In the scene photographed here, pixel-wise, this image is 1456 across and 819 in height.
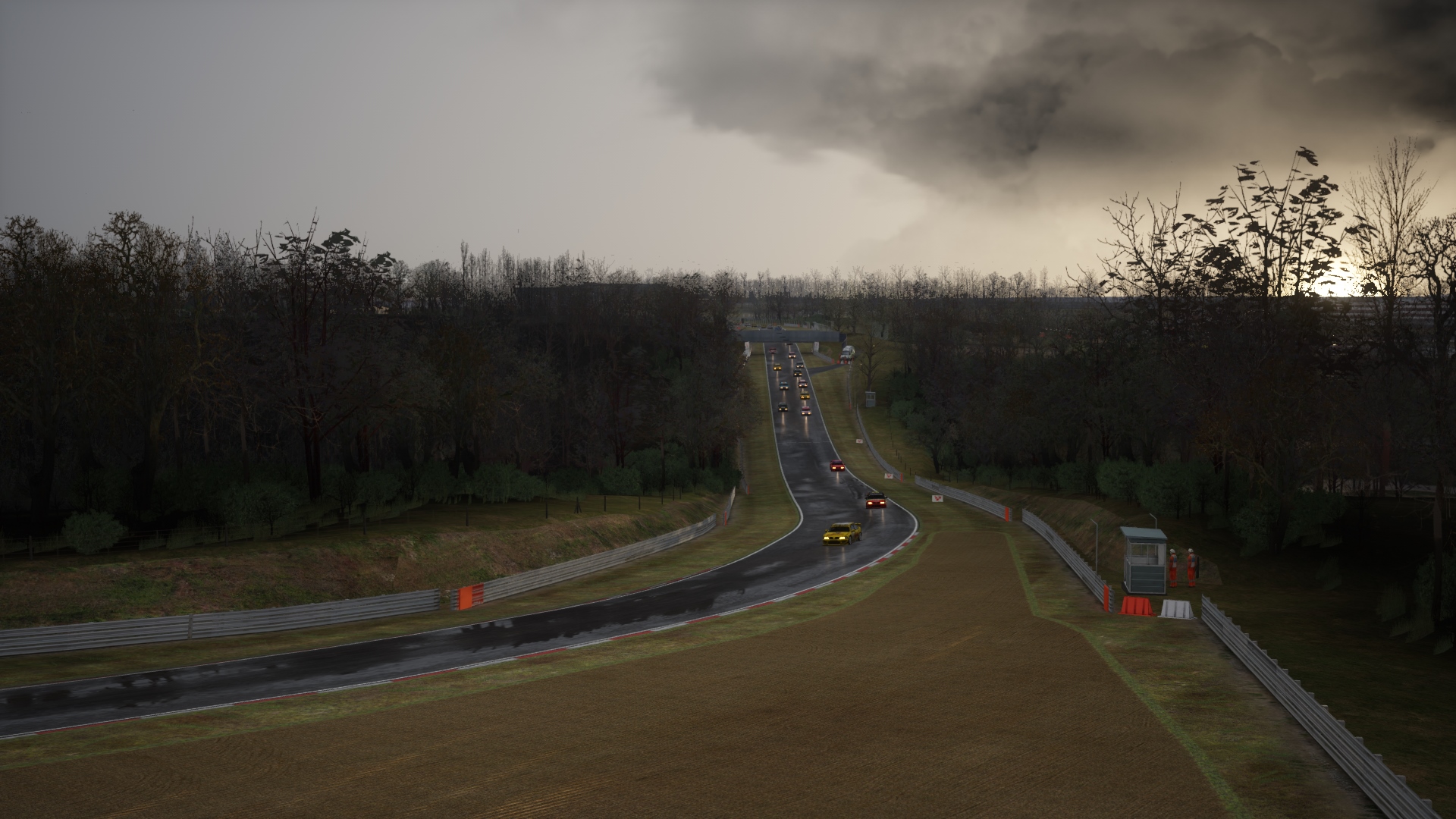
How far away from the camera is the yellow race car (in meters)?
59.9

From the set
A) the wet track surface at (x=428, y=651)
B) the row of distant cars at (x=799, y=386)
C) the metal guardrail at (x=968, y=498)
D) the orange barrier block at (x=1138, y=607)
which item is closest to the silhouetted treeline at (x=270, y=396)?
the wet track surface at (x=428, y=651)

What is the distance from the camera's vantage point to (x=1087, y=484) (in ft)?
241

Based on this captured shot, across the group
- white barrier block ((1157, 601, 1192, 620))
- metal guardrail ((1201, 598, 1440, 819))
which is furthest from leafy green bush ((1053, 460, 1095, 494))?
metal guardrail ((1201, 598, 1440, 819))

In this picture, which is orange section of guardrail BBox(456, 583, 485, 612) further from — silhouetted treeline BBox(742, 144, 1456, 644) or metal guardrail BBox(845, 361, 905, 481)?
metal guardrail BBox(845, 361, 905, 481)

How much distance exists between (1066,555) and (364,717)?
3898 centimetres

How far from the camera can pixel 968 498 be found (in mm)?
84938

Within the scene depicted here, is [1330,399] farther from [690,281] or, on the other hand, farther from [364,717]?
[690,281]

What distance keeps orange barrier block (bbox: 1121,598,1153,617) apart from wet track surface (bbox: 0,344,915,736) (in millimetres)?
14248

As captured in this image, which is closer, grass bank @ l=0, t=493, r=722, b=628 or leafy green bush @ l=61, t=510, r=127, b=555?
grass bank @ l=0, t=493, r=722, b=628

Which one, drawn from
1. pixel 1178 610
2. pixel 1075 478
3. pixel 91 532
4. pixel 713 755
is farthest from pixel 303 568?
pixel 1075 478

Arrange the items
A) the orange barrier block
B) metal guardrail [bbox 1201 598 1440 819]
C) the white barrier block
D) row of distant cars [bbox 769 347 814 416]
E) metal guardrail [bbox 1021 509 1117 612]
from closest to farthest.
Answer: metal guardrail [bbox 1201 598 1440 819], the white barrier block, the orange barrier block, metal guardrail [bbox 1021 509 1117 612], row of distant cars [bbox 769 347 814 416]

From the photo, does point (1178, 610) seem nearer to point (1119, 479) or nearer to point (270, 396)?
point (1119, 479)

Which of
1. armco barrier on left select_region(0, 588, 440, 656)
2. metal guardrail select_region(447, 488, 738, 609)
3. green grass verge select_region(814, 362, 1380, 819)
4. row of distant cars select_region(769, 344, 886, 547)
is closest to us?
green grass verge select_region(814, 362, 1380, 819)

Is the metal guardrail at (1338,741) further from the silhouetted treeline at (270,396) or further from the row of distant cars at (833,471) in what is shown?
the silhouetted treeline at (270,396)
